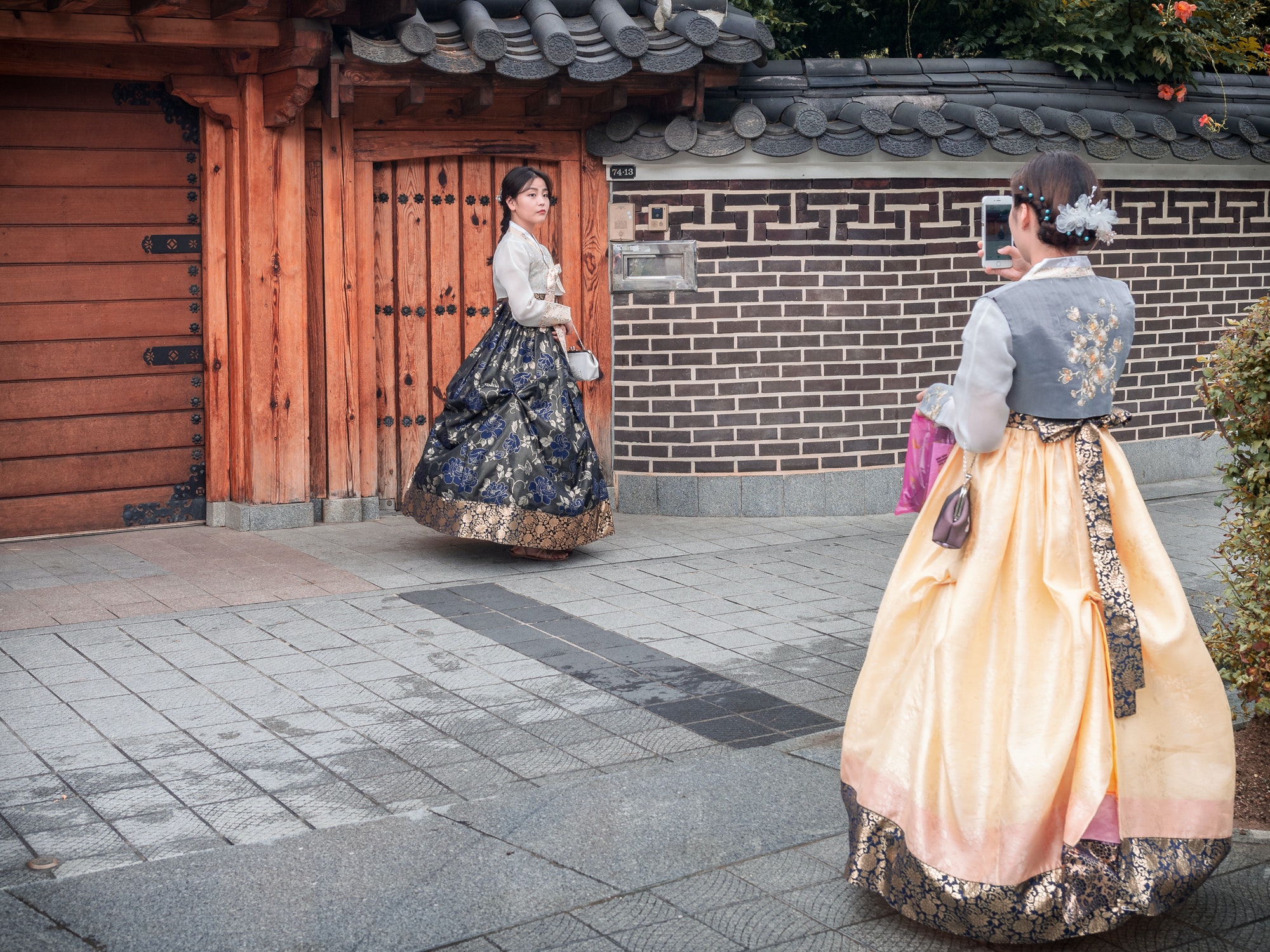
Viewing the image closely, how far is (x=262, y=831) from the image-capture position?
158 inches

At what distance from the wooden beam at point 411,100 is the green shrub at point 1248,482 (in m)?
4.89

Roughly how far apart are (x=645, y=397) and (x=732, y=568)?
1.83 metres

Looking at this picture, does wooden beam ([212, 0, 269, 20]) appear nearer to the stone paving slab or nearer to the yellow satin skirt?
the stone paving slab

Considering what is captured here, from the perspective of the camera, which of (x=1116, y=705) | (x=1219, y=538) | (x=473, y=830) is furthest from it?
(x=1219, y=538)

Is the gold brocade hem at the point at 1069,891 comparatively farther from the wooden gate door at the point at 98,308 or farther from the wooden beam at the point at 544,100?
the wooden gate door at the point at 98,308

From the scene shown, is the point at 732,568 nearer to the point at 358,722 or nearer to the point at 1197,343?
the point at 358,722

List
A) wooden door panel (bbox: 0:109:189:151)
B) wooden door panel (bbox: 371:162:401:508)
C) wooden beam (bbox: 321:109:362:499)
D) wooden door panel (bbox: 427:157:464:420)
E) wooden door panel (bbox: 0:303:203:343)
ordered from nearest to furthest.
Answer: wooden door panel (bbox: 0:109:189:151) < wooden door panel (bbox: 0:303:203:343) < wooden beam (bbox: 321:109:362:499) < wooden door panel (bbox: 371:162:401:508) < wooden door panel (bbox: 427:157:464:420)

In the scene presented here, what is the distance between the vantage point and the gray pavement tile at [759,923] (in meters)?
3.37

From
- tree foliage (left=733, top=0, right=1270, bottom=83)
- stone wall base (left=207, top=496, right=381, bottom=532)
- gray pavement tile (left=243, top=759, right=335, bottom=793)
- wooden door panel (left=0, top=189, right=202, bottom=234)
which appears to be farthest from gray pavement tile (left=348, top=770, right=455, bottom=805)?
tree foliage (left=733, top=0, right=1270, bottom=83)

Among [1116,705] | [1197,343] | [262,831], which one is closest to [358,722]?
[262,831]

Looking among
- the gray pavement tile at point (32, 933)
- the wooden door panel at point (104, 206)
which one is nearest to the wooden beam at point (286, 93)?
the wooden door panel at point (104, 206)

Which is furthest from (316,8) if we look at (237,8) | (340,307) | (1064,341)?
(1064,341)

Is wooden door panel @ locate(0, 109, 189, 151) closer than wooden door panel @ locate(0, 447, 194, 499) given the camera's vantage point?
Yes

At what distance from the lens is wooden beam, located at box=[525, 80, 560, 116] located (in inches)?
322
